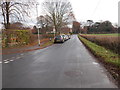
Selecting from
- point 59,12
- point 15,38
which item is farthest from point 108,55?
point 59,12

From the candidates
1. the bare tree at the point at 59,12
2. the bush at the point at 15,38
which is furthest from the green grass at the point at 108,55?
the bare tree at the point at 59,12

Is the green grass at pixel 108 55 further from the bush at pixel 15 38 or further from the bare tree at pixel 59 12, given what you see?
the bare tree at pixel 59 12

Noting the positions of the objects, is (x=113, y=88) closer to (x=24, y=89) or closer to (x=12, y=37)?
(x=24, y=89)

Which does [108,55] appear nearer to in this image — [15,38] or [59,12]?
[15,38]

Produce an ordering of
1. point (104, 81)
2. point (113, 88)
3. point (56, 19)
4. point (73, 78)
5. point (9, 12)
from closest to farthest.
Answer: point (113, 88) < point (104, 81) < point (73, 78) < point (9, 12) < point (56, 19)

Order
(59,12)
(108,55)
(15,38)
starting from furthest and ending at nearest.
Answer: (59,12) < (15,38) < (108,55)

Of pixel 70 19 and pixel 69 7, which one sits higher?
pixel 69 7

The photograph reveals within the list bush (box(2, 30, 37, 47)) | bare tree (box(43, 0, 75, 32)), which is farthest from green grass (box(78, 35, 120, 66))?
bare tree (box(43, 0, 75, 32))

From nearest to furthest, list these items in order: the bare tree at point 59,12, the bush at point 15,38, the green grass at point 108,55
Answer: the green grass at point 108,55 < the bush at point 15,38 < the bare tree at point 59,12

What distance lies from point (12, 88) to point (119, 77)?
156 inches

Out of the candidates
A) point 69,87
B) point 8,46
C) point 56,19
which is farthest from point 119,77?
point 56,19

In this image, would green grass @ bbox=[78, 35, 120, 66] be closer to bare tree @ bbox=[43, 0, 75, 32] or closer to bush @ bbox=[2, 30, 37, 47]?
bush @ bbox=[2, 30, 37, 47]

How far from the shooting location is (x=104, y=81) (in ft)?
14.4

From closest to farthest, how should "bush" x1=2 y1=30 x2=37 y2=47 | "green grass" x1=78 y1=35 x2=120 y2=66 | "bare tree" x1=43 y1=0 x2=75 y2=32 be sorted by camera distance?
"green grass" x1=78 y1=35 x2=120 y2=66
"bush" x1=2 y1=30 x2=37 y2=47
"bare tree" x1=43 y1=0 x2=75 y2=32
